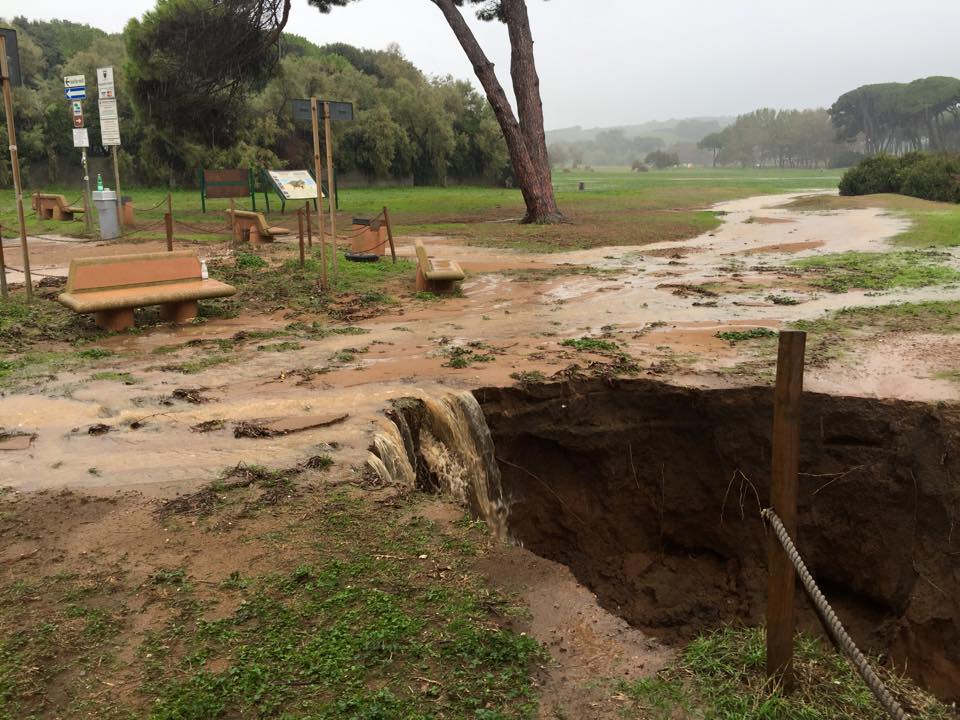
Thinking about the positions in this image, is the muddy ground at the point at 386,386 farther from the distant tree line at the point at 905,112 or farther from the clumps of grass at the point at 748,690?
the distant tree line at the point at 905,112

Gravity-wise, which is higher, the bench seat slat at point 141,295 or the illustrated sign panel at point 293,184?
the illustrated sign panel at point 293,184

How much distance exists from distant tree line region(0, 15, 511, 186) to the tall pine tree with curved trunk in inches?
231

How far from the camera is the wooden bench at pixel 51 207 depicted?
2114cm

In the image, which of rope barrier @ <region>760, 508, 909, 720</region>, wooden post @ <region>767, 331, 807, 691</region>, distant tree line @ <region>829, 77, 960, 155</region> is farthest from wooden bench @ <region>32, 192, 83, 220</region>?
distant tree line @ <region>829, 77, 960, 155</region>

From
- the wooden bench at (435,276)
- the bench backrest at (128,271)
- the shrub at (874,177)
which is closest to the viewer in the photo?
the bench backrest at (128,271)

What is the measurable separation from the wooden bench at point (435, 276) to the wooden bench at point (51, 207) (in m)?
13.5

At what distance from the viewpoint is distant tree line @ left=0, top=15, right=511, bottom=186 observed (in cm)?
2317

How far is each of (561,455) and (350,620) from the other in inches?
160

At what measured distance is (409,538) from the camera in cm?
430

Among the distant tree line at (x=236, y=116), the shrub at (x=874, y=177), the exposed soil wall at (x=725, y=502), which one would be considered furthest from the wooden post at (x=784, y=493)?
the shrub at (x=874, y=177)

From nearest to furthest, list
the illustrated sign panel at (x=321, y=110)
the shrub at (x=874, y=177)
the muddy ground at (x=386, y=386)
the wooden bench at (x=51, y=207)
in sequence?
1. the muddy ground at (x=386, y=386)
2. the illustrated sign panel at (x=321, y=110)
3. the wooden bench at (x=51, y=207)
4. the shrub at (x=874, y=177)

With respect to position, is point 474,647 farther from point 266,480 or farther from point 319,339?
point 319,339

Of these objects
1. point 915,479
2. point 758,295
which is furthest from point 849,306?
point 915,479

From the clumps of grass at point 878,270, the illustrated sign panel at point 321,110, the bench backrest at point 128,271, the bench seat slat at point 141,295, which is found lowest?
the clumps of grass at point 878,270
